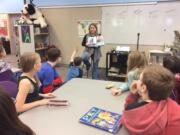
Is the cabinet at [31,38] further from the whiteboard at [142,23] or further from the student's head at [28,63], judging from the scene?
the student's head at [28,63]

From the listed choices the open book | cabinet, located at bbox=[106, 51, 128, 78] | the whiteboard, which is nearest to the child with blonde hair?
the open book

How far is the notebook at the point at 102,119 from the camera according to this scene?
1.23 metres

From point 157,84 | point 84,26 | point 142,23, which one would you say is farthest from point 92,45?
point 157,84

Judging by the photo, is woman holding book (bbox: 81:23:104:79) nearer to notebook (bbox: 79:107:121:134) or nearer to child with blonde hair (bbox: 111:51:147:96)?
child with blonde hair (bbox: 111:51:147:96)

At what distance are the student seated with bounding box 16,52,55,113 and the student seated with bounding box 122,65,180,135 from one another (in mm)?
790

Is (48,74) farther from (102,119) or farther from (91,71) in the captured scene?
(91,71)

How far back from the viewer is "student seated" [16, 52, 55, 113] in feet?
5.04

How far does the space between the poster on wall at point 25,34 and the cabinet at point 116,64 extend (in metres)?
2.29

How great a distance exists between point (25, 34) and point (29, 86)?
169 inches

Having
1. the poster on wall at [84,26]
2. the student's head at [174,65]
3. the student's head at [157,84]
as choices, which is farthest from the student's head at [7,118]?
the poster on wall at [84,26]

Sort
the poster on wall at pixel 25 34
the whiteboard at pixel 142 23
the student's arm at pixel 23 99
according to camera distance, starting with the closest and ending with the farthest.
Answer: the student's arm at pixel 23 99 → the whiteboard at pixel 142 23 → the poster on wall at pixel 25 34

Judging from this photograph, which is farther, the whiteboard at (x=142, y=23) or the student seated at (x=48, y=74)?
the whiteboard at (x=142, y=23)

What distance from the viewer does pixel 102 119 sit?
52.2 inches

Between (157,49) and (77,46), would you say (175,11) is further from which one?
(77,46)
